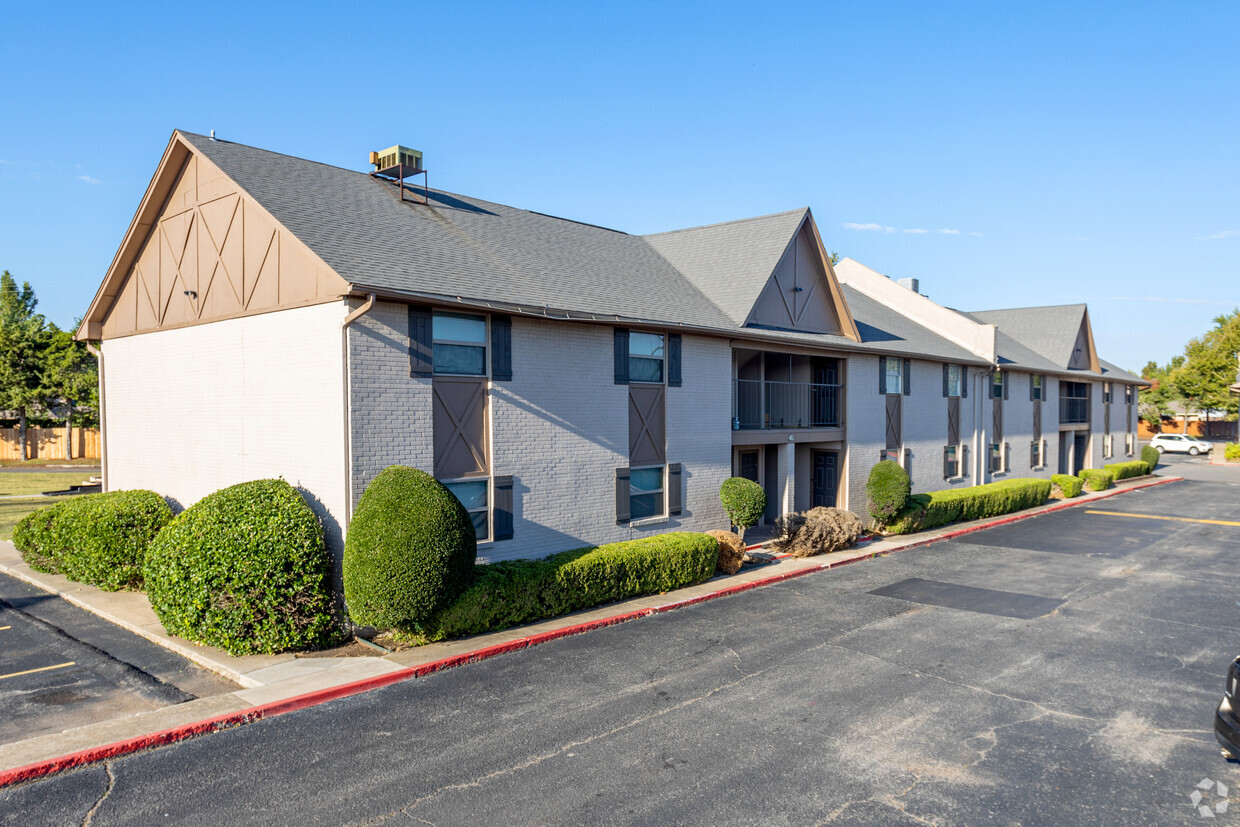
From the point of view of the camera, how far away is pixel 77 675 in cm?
1057

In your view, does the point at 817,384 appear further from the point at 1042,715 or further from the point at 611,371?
the point at 1042,715

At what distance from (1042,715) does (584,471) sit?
8.91 meters

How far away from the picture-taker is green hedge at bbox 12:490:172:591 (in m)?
15.0

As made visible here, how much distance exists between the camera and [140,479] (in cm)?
1808

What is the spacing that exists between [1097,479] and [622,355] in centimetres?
2934

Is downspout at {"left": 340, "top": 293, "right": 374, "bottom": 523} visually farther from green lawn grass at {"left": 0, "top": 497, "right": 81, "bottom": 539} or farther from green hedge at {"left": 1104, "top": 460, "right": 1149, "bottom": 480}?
green hedge at {"left": 1104, "top": 460, "right": 1149, "bottom": 480}

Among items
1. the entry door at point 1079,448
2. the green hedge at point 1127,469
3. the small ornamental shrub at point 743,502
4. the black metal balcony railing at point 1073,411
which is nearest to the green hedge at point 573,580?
the small ornamental shrub at point 743,502

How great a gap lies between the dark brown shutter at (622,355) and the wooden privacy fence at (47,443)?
4294cm

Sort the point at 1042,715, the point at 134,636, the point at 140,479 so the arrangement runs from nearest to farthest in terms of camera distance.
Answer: the point at 1042,715
the point at 134,636
the point at 140,479

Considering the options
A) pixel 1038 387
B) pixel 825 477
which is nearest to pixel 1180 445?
pixel 1038 387

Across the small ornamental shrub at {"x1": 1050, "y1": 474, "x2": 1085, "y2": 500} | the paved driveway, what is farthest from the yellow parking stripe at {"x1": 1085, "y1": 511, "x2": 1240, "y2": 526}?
the paved driveway

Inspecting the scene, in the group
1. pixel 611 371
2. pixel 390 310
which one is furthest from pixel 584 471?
pixel 390 310

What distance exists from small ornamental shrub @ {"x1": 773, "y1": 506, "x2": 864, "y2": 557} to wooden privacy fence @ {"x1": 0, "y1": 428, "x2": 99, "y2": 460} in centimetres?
4383

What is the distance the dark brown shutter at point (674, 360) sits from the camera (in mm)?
17766
